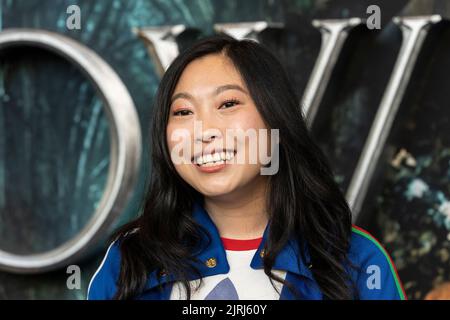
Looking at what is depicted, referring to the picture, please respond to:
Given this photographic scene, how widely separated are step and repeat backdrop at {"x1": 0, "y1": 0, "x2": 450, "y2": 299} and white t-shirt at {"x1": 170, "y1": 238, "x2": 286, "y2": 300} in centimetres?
94

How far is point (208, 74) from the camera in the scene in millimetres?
Result: 1571

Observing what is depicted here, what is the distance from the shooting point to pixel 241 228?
5.29 feet

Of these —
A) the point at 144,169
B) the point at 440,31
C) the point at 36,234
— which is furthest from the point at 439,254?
the point at 36,234

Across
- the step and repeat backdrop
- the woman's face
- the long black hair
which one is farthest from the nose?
the step and repeat backdrop

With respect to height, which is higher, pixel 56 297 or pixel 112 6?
pixel 112 6

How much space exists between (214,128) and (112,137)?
3.76ft

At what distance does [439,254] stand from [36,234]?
4.63 ft

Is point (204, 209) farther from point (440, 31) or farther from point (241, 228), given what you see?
point (440, 31)

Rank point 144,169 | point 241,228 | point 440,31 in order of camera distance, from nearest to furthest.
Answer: point 241,228 < point 440,31 < point 144,169

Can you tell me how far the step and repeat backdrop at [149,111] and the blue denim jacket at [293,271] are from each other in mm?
835

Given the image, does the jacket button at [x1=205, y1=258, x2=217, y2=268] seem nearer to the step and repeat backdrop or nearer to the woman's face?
the woman's face

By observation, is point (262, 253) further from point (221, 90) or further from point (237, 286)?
point (221, 90)

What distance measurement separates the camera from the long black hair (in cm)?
154

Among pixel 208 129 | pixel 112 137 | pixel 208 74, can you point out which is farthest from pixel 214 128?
pixel 112 137
